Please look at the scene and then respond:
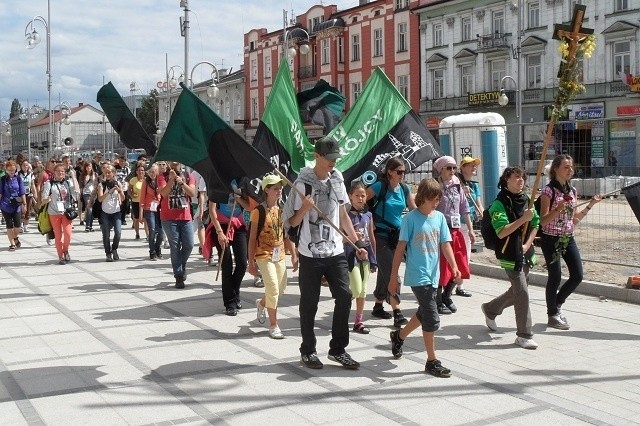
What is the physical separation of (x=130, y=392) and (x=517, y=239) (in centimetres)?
361

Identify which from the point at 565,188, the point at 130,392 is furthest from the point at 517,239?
the point at 130,392

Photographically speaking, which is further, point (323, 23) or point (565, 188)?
point (323, 23)

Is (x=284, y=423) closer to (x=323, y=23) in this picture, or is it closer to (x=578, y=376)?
(x=578, y=376)

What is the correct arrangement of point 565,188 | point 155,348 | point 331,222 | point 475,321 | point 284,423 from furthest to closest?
1. point 475,321
2. point 565,188
3. point 155,348
4. point 331,222
5. point 284,423

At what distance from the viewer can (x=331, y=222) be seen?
631 cm

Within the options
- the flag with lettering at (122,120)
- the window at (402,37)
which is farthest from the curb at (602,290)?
the window at (402,37)

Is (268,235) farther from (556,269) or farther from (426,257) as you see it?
(556,269)

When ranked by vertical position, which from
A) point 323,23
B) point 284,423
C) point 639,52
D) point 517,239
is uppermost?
point 323,23

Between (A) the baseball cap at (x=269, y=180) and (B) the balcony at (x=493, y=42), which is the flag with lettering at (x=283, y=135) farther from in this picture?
(B) the balcony at (x=493, y=42)

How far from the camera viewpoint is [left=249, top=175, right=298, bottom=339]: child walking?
24.6ft

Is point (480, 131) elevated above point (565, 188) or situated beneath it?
elevated above

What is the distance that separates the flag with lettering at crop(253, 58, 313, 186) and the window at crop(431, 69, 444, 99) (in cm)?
3789

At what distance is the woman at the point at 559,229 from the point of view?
764 cm

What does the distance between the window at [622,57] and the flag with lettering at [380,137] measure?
29563 mm
